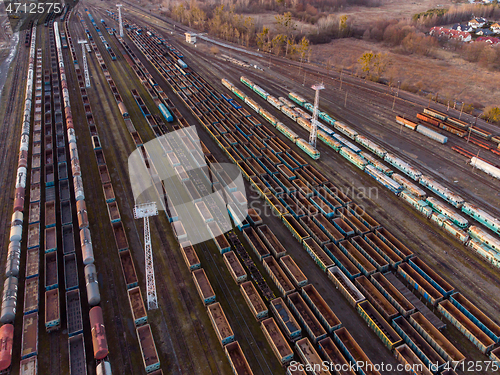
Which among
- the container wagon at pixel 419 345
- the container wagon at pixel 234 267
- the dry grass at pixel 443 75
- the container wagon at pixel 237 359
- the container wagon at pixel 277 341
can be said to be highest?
the dry grass at pixel 443 75

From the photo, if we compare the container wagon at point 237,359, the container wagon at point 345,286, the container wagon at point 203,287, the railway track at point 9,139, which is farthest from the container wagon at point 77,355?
the container wagon at point 345,286

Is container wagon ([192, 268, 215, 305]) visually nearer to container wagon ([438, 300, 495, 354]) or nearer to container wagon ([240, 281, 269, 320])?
container wagon ([240, 281, 269, 320])

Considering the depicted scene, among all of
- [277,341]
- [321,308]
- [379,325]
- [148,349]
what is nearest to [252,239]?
[321,308]

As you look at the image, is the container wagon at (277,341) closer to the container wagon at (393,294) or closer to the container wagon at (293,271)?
the container wagon at (293,271)

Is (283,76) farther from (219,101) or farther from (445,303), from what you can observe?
(445,303)

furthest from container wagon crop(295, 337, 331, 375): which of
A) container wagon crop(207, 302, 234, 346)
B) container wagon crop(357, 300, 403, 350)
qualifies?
container wagon crop(357, 300, 403, 350)

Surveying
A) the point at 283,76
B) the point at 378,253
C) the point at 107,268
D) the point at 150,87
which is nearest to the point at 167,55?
the point at 150,87
